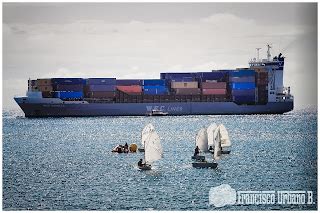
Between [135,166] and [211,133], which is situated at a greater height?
[211,133]

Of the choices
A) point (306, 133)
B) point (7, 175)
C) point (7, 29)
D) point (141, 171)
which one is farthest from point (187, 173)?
point (7, 29)

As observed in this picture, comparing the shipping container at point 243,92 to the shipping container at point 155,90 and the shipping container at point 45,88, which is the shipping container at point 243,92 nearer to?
the shipping container at point 155,90

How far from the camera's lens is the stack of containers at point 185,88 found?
45.2 ft

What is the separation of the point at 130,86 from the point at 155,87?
0.45 meters

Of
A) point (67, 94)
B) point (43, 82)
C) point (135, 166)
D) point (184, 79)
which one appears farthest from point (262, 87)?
point (43, 82)

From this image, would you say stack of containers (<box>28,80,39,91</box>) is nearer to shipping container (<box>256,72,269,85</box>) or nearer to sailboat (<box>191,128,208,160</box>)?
sailboat (<box>191,128,208,160</box>)

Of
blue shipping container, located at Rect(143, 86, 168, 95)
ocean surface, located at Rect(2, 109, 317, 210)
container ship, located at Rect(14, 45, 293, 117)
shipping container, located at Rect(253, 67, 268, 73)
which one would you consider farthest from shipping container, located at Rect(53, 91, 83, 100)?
shipping container, located at Rect(253, 67, 268, 73)

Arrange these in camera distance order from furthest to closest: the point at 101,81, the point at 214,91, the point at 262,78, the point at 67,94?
the point at 214,91 → the point at 262,78 → the point at 67,94 → the point at 101,81

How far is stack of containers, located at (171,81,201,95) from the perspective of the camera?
1379 cm

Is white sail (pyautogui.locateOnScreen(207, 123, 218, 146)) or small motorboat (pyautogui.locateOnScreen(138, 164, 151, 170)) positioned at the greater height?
white sail (pyautogui.locateOnScreen(207, 123, 218, 146))

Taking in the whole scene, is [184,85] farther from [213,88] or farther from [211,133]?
[211,133]

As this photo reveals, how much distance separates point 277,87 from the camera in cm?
1340

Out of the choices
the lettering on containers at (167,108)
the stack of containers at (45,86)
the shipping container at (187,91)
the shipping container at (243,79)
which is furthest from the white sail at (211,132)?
the stack of containers at (45,86)

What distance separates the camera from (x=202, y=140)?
1249 cm
